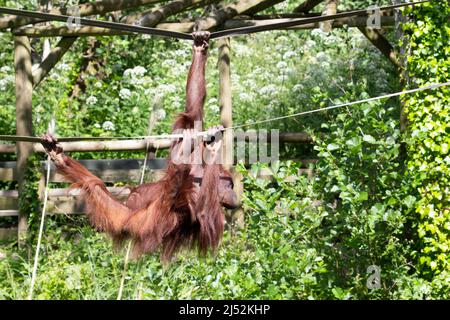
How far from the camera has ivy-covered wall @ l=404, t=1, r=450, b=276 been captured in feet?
16.8

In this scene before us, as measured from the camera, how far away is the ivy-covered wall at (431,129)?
5129 mm

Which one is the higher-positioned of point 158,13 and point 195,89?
point 158,13

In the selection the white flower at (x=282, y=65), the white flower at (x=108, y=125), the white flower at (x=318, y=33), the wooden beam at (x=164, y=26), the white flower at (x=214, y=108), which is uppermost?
the white flower at (x=318, y=33)

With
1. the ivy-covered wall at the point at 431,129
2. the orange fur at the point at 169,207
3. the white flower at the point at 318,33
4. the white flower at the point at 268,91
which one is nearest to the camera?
the orange fur at the point at 169,207

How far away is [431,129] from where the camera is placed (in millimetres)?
5250

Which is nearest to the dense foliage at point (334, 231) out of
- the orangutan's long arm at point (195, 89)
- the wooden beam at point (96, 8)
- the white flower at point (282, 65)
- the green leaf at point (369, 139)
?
the green leaf at point (369, 139)

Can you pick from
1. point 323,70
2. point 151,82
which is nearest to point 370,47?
point 323,70

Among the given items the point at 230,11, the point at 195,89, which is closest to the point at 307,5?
the point at 230,11

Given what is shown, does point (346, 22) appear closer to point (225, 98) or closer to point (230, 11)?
point (230, 11)

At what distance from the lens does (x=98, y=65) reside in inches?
347

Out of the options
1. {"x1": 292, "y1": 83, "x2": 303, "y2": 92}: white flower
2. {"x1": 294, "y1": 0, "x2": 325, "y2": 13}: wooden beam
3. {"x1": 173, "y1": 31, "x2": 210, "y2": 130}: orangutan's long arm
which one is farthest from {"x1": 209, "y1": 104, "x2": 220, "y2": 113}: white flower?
{"x1": 173, "y1": 31, "x2": 210, "y2": 130}: orangutan's long arm

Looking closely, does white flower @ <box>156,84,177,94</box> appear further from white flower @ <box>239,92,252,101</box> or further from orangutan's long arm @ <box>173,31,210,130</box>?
orangutan's long arm @ <box>173,31,210,130</box>

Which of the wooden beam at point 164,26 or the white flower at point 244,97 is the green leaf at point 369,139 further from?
the white flower at point 244,97
